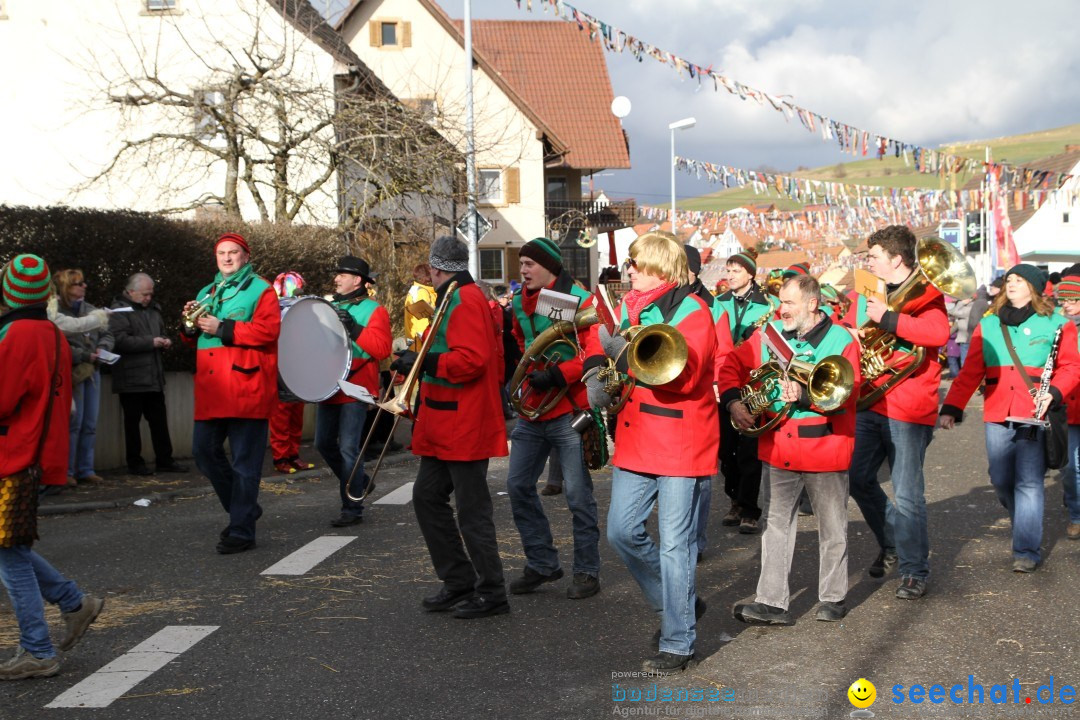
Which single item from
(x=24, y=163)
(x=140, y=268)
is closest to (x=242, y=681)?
(x=140, y=268)

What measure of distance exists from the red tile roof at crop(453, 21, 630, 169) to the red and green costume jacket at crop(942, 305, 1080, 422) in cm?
4151

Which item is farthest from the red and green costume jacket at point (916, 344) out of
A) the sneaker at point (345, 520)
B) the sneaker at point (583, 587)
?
the sneaker at point (345, 520)

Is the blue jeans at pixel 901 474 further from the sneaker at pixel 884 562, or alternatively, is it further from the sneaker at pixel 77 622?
the sneaker at pixel 77 622

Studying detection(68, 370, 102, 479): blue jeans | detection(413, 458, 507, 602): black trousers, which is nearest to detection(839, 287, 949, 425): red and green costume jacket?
detection(413, 458, 507, 602): black trousers

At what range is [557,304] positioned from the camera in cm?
673

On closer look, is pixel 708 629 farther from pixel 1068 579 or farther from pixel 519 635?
pixel 1068 579

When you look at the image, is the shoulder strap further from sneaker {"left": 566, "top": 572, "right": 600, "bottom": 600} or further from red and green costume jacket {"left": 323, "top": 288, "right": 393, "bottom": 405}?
red and green costume jacket {"left": 323, "top": 288, "right": 393, "bottom": 405}

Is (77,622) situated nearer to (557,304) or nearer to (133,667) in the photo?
(133,667)

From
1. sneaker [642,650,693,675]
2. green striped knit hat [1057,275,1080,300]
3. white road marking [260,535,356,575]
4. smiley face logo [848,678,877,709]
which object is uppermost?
green striped knit hat [1057,275,1080,300]

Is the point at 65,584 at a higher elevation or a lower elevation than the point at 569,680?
higher

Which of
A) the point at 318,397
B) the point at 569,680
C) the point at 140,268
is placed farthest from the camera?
the point at 140,268

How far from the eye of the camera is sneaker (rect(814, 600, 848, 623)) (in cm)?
614

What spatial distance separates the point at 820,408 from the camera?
5832mm

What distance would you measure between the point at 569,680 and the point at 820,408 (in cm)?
176
